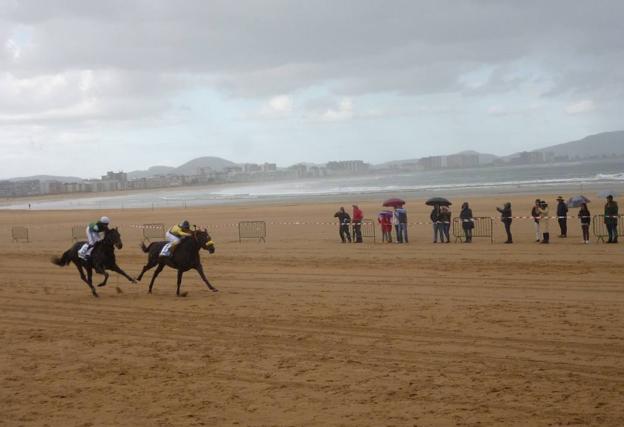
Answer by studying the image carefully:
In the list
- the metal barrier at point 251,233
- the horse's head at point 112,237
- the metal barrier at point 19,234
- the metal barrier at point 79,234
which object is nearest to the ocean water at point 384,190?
the metal barrier at point 19,234

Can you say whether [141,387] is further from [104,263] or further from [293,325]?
[104,263]

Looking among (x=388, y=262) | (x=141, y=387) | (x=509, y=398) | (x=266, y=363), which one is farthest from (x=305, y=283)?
(x=509, y=398)

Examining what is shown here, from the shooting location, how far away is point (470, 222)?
24.2m

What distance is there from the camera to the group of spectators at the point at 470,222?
22322mm

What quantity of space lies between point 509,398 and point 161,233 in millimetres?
26371

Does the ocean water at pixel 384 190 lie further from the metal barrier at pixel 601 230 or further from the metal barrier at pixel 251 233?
the metal barrier at pixel 251 233

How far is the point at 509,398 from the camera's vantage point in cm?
727

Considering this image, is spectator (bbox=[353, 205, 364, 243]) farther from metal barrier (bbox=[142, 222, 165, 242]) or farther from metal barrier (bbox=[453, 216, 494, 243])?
metal barrier (bbox=[142, 222, 165, 242])

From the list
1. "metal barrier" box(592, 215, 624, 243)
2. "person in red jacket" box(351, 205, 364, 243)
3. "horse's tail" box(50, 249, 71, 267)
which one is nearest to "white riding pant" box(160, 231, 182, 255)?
"horse's tail" box(50, 249, 71, 267)

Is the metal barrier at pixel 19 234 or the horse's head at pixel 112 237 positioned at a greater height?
the horse's head at pixel 112 237

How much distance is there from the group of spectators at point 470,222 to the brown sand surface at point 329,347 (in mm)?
3778

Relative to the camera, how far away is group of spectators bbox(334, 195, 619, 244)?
22.3m

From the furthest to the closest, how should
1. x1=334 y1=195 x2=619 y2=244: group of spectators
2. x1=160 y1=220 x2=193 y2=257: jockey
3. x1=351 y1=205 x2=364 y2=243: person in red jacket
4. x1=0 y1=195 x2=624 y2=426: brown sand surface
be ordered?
x1=351 y1=205 x2=364 y2=243: person in red jacket < x1=334 y1=195 x2=619 y2=244: group of spectators < x1=160 y1=220 x2=193 y2=257: jockey < x1=0 y1=195 x2=624 y2=426: brown sand surface

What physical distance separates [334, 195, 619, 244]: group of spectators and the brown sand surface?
12.4 feet
